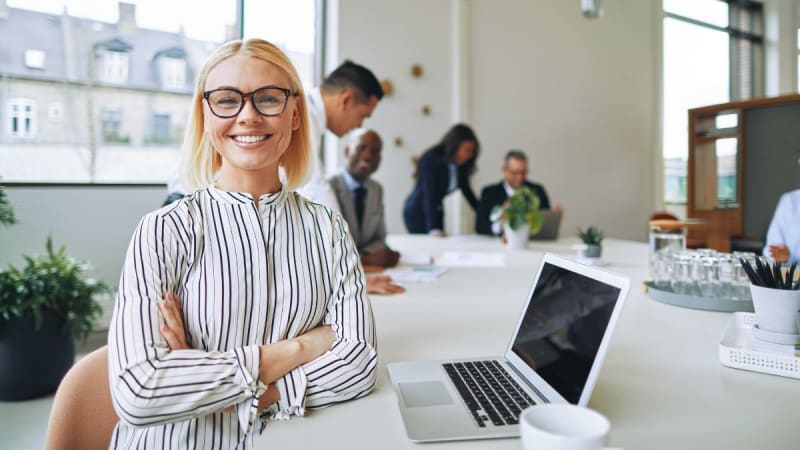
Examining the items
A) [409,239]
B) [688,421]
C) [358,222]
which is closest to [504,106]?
[409,239]

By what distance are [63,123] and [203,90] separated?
329cm

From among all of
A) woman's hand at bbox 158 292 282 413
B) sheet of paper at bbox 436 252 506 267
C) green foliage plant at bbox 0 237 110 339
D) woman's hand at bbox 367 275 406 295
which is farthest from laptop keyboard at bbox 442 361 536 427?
green foliage plant at bbox 0 237 110 339

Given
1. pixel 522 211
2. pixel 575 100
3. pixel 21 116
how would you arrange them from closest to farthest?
pixel 522 211 < pixel 21 116 < pixel 575 100

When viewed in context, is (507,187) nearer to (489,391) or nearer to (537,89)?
(537,89)

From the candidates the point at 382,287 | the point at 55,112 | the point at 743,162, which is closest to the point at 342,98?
the point at 382,287

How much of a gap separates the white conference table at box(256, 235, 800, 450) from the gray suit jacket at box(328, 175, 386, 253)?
802mm

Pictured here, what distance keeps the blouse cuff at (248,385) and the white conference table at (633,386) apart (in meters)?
0.06

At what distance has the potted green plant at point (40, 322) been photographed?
2596 millimetres

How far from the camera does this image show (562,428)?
0.57m

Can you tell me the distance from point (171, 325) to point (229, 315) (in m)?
0.10

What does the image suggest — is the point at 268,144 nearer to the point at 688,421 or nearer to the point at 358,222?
the point at 688,421

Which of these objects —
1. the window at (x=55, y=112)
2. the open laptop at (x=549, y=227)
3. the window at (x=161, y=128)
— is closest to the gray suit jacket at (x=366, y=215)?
the open laptop at (x=549, y=227)

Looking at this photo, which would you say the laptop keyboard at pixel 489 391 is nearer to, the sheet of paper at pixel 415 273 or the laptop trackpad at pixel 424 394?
the laptop trackpad at pixel 424 394

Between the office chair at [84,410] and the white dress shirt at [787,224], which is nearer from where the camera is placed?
the office chair at [84,410]
